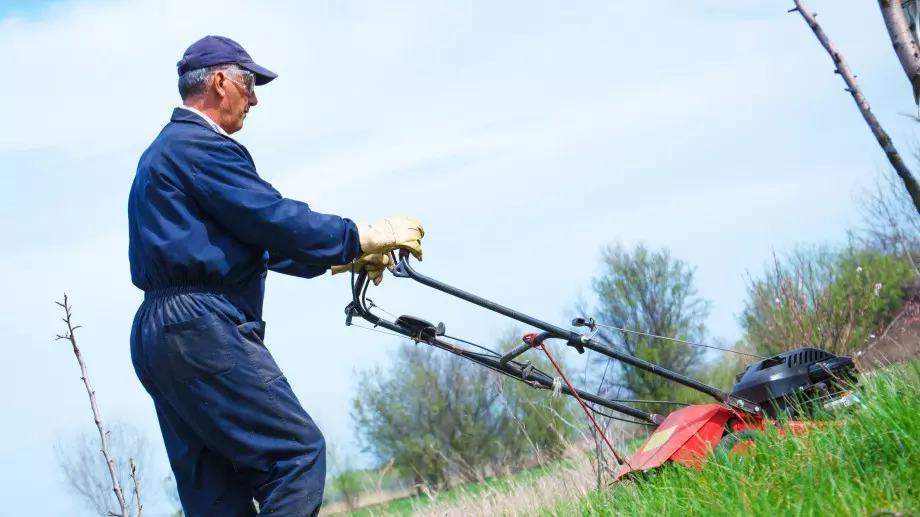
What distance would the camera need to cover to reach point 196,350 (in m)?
3.09

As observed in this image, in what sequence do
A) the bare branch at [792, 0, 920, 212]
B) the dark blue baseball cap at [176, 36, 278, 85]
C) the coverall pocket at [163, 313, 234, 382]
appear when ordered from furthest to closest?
the dark blue baseball cap at [176, 36, 278, 85], the bare branch at [792, 0, 920, 212], the coverall pocket at [163, 313, 234, 382]

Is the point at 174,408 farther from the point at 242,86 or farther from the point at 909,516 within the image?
the point at 909,516

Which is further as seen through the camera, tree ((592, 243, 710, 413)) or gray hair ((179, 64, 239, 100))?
tree ((592, 243, 710, 413))

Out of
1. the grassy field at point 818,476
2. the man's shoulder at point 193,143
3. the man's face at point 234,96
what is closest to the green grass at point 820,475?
the grassy field at point 818,476

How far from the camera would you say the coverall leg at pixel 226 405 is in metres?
3.10

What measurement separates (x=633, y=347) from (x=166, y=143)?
580 inches

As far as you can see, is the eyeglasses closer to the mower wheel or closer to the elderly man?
the elderly man

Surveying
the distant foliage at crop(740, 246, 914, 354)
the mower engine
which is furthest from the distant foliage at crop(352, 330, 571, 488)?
the mower engine

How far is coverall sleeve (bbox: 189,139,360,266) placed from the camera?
3205 mm

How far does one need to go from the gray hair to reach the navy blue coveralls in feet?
0.57

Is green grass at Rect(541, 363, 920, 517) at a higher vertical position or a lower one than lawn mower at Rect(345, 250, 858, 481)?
lower

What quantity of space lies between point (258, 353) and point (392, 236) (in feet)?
2.10

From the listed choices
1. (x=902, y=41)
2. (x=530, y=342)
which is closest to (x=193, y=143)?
(x=530, y=342)

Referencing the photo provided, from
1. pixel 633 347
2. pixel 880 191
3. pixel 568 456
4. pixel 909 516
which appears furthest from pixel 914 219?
pixel 909 516
